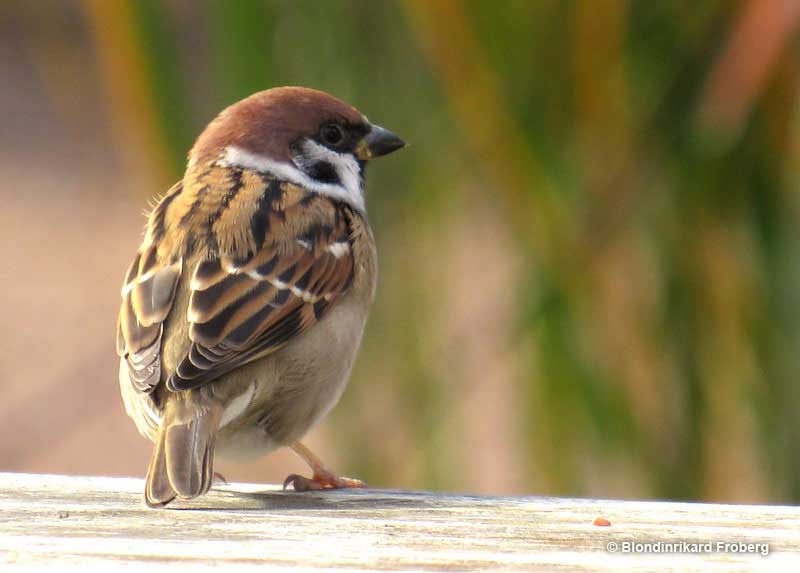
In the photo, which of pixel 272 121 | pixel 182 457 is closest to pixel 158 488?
pixel 182 457

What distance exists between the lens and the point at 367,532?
222cm

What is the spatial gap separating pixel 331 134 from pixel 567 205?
647 mm

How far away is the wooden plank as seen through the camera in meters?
1.99

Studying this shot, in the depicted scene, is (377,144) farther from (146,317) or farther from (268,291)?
(146,317)

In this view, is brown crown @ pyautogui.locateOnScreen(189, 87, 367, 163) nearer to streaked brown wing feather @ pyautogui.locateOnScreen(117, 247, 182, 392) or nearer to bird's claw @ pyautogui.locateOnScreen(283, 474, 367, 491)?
streaked brown wing feather @ pyautogui.locateOnScreen(117, 247, 182, 392)

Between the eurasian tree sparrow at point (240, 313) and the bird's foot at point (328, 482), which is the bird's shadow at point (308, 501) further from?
the bird's foot at point (328, 482)

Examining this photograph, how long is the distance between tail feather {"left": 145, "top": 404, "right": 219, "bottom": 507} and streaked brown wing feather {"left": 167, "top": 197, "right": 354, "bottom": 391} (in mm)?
68

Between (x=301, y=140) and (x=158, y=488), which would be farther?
(x=301, y=140)

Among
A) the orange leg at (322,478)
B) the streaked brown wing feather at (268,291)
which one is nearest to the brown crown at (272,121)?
the streaked brown wing feather at (268,291)

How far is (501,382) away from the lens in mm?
10484

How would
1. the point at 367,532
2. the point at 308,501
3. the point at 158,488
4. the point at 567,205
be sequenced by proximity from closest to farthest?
the point at 367,532, the point at 158,488, the point at 308,501, the point at 567,205

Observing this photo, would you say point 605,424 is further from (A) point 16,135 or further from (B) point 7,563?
(A) point 16,135

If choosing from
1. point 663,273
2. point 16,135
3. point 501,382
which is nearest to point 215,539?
point 663,273

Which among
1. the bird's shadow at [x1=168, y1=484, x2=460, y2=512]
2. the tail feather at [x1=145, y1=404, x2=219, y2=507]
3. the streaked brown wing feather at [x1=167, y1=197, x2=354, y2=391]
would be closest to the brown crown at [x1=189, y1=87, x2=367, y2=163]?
the streaked brown wing feather at [x1=167, y1=197, x2=354, y2=391]
